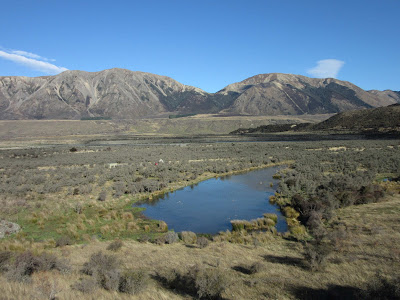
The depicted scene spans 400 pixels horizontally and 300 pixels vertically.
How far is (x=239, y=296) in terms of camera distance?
823cm

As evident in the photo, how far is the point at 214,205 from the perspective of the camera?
22.4 metres

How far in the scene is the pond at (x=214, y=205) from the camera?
1802 centimetres

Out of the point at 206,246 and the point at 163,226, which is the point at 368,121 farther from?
the point at 206,246

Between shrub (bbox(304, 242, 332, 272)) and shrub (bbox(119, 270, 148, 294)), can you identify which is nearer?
shrub (bbox(119, 270, 148, 294))

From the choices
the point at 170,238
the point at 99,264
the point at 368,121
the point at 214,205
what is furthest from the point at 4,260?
the point at 368,121

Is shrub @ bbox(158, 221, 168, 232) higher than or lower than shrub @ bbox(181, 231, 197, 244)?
lower

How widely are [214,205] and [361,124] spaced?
4370 inches

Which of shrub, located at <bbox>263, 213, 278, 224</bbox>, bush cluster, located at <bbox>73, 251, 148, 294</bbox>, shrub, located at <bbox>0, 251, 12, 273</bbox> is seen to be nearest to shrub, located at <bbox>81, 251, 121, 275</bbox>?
bush cluster, located at <bbox>73, 251, 148, 294</bbox>

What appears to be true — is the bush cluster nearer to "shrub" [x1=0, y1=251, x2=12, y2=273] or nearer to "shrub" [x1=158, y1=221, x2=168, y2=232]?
"shrub" [x1=0, y1=251, x2=12, y2=273]

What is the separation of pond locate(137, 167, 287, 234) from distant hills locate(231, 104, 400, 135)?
270ft

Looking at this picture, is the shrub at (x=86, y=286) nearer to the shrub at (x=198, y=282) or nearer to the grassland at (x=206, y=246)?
the grassland at (x=206, y=246)

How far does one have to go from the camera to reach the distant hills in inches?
3867

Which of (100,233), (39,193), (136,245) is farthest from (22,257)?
(39,193)

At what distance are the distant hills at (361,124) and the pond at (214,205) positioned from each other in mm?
82315
